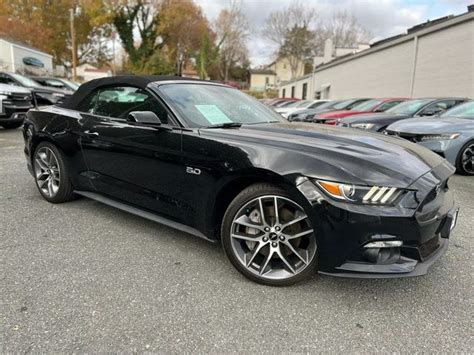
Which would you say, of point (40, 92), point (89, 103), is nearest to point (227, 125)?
point (89, 103)

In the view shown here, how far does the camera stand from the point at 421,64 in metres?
16.4

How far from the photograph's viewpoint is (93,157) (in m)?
3.66

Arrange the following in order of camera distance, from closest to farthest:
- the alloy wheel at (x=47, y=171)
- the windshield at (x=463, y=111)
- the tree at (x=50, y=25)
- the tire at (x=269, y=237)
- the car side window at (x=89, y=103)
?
1. the tire at (x=269, y=237)
2. the car side window at (x=89, y=103)
3. the alloy wheel at (x=47, y=171)
4. the windshield at (x=463, y=111)
5. the tree at (x=50, y=25)

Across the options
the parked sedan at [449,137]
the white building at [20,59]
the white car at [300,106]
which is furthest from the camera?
the white building at [20,59]

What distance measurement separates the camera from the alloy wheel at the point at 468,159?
6250mm

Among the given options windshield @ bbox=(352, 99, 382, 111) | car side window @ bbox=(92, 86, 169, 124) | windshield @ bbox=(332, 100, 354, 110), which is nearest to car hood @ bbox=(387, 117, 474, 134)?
car side window @ bbox=(92, 86, 169, 124)

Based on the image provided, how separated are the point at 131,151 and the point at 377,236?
2.13 m

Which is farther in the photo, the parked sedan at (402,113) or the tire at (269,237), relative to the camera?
the parked sedan at (402,113)

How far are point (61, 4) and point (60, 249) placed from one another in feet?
160

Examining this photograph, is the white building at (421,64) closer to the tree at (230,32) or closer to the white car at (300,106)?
the white car at (300,106)

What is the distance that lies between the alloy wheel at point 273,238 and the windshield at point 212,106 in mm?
879

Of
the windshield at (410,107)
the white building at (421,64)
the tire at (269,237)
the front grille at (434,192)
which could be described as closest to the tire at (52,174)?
the tire at (269,237)

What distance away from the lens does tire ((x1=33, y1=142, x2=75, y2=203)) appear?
13.2ft

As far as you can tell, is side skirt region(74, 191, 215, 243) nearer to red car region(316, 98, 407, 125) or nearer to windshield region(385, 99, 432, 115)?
red car region(316, 98, 407, 125)
